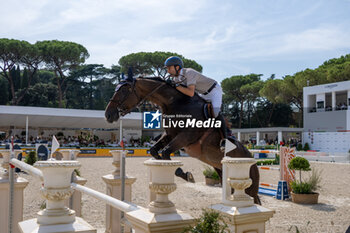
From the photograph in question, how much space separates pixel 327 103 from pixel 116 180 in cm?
3738

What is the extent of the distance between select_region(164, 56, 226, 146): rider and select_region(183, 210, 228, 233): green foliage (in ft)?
5.98

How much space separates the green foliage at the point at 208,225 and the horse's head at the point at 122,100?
1919mm

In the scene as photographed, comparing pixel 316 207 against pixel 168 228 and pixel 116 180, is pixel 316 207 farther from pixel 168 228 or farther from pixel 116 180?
pixel 168 228

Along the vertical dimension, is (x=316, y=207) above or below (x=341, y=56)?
below

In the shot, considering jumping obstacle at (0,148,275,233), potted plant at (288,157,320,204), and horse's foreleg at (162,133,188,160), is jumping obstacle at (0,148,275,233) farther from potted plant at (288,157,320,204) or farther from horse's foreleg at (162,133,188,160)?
potted plant at (288,157,320,204)

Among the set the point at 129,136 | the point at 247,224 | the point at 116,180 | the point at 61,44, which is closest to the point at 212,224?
the point at 247,224

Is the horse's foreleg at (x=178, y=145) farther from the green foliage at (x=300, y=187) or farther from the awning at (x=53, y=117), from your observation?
the awning at (x=53, y=117)

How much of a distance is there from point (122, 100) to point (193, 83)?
76 centimetres

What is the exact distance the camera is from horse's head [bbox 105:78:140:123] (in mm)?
3131

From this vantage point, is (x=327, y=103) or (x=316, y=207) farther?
(x=327, y=103)

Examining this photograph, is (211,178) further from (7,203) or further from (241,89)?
(241,89)

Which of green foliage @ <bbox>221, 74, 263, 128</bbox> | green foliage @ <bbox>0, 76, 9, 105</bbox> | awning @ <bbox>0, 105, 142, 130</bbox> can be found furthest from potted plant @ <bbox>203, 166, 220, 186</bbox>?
green foliage @ <bbox>0, 76, 9, 105</bbox>

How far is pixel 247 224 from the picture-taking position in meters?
1.48

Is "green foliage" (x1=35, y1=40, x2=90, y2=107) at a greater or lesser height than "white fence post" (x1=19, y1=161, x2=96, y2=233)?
greater
